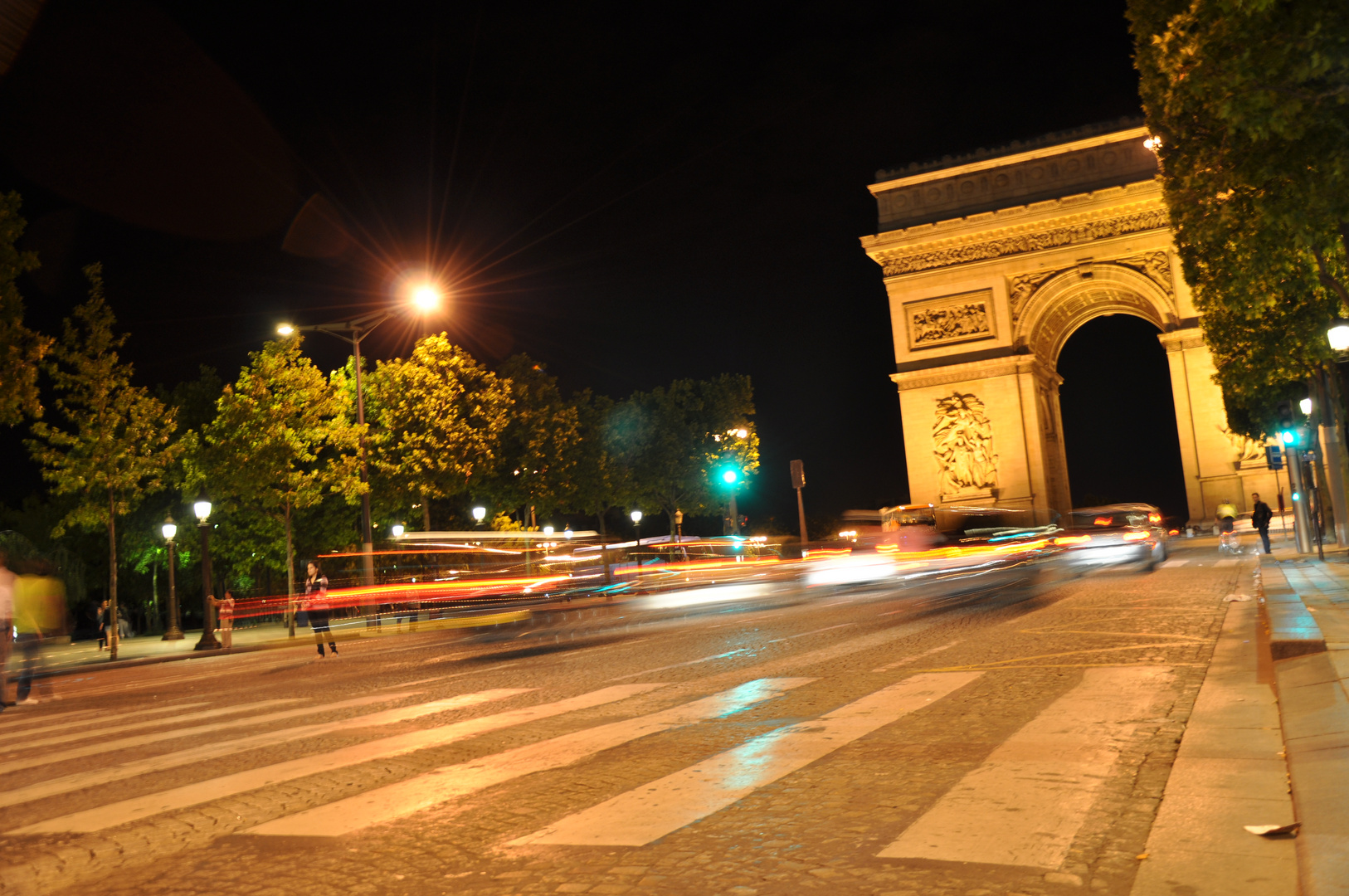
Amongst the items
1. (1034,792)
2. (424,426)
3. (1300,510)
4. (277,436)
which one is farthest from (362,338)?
(1034,792)

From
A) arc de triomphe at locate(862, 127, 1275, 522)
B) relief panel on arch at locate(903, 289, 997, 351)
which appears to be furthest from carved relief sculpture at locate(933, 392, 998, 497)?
relief panel on arch at locate(903, 289, 997, 351)

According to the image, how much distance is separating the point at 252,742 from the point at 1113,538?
34.8 m

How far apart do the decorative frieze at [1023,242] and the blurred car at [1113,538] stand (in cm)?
1101

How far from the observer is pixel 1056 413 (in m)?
49.5

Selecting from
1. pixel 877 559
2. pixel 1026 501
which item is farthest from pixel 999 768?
pixel 1026 501

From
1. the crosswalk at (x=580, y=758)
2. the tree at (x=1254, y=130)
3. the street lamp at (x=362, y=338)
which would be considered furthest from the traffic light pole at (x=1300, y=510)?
the street lamp at (x=362, y=338)

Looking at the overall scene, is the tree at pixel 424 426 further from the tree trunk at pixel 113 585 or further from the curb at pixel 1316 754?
the curb at pixel 1316 754

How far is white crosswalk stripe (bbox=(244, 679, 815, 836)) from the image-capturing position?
4.88 meters

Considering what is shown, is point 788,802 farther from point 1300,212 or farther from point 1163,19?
point 1163,19

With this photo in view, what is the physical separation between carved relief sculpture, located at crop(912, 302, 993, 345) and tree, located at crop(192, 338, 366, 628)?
25446 millimetres

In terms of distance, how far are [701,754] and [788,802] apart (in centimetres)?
125

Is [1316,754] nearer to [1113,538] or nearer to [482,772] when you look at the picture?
[482,772]

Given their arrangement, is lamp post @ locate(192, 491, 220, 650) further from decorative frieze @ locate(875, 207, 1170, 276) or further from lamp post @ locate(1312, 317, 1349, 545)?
decorative frieze @ locate(875, 207, 1170, 276)

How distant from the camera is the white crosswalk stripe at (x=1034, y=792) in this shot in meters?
3.95
